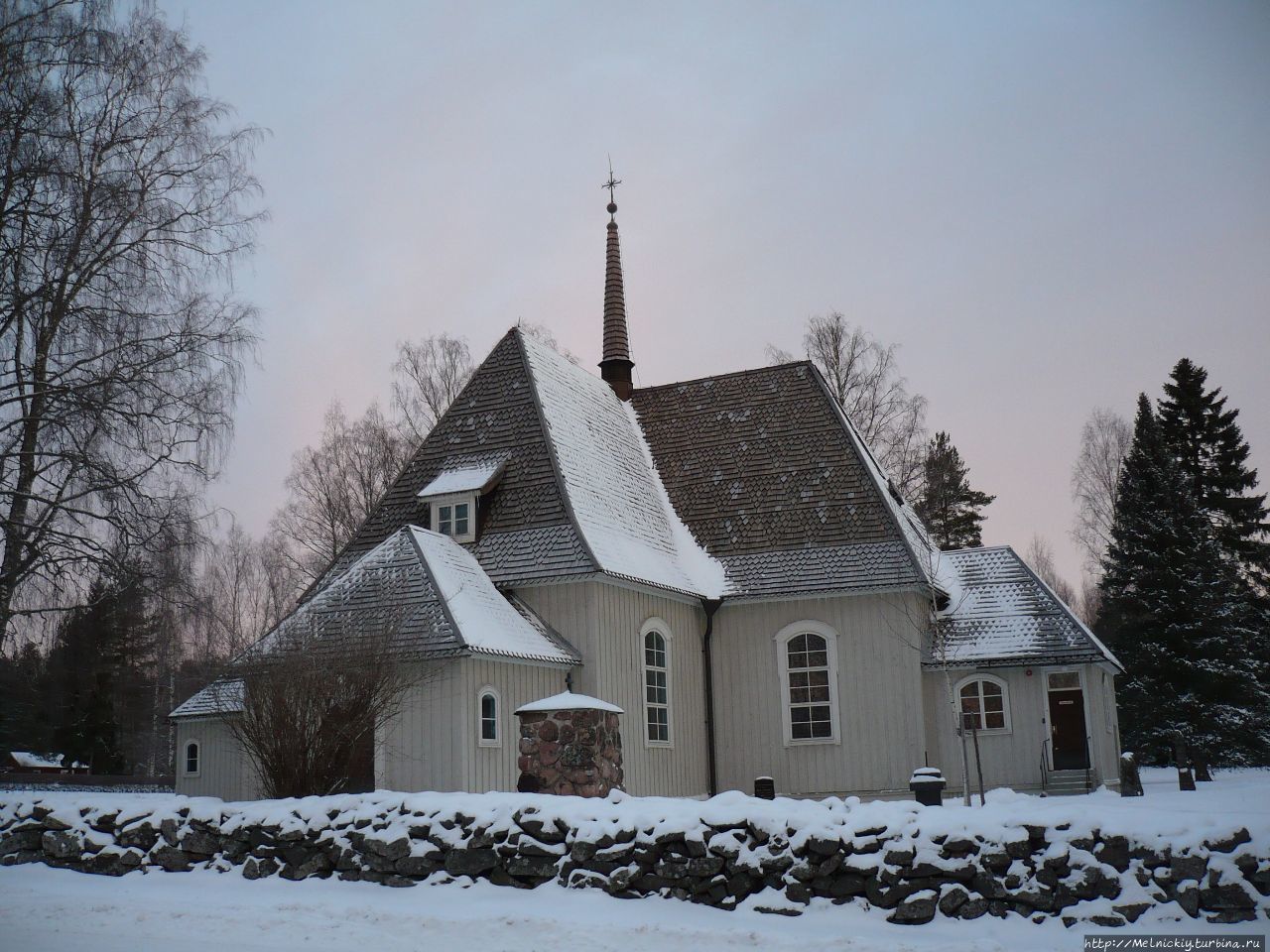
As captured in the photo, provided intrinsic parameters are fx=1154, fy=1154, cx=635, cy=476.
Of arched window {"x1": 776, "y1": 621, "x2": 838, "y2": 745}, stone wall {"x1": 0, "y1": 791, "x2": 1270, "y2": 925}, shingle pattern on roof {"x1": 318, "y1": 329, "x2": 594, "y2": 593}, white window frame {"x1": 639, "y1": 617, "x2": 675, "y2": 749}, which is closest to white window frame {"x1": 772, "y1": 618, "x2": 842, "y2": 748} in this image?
arched window {"x1": 776, "y1": 621, "x2": 838, "y2": 745}

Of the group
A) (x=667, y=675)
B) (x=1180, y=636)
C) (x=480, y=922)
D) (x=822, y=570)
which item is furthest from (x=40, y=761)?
(x=480, y=922)

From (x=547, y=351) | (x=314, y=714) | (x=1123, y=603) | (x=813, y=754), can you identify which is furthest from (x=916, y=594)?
(x=1123, y=603)

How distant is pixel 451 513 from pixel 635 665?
157 inches

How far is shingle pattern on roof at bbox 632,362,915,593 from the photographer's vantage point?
2044 centimetres

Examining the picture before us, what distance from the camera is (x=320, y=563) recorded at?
35.0 metres

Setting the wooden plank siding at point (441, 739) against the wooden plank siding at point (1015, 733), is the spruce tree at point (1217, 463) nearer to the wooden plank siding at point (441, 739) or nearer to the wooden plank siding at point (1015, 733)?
the wooden plank siding at point (1015, 733)

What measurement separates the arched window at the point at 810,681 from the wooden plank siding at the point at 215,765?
29.6 feet

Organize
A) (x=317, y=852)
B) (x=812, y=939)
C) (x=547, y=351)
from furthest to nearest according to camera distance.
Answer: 1. (x=547, y=351)
2. (x=317, y=852)
3. (x=812, y=939)

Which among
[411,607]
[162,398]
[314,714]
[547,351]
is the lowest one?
[314,714]

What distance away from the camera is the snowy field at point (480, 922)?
7.91m

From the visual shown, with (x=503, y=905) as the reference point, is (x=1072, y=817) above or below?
above

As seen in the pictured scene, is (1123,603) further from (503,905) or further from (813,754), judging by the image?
(503,905)

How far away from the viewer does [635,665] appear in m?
18.7

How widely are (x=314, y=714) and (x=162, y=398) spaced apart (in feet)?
17.6
